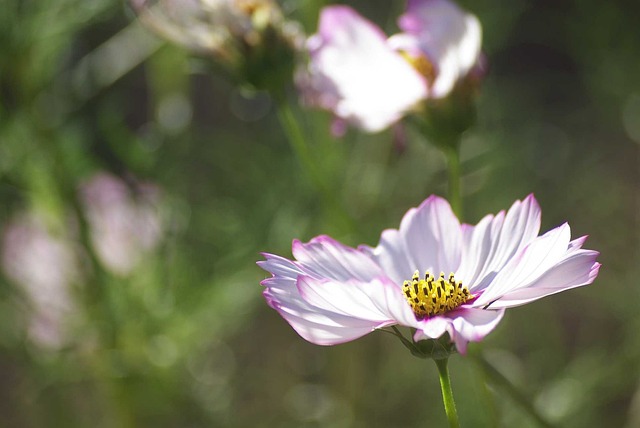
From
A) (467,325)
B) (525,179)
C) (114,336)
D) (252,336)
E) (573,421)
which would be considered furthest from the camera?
(252,336)

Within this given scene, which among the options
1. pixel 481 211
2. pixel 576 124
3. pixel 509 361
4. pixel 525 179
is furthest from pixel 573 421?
pixel 576 124

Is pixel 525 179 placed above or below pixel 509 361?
above

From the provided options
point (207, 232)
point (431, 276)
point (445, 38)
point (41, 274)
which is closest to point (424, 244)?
point (431, 276)

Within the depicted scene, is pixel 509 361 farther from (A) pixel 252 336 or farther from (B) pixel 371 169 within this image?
(A) pixel 252 336

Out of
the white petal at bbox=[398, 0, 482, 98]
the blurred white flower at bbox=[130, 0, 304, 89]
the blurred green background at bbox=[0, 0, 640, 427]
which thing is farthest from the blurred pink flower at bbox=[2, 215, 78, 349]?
the white petal at bbox=[398, 0, 482, 98]

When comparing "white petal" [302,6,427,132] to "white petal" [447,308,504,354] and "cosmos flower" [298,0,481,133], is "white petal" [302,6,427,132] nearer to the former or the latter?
"cosmos flower" [298,0,481,133]

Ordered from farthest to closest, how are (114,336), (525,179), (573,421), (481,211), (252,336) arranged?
(252,336)
(525,179)
(481,211)
(573,421)
(114,336)

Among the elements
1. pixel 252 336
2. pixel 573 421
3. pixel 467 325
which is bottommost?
pixel 467 325

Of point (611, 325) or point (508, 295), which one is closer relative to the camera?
point (508, 295)
